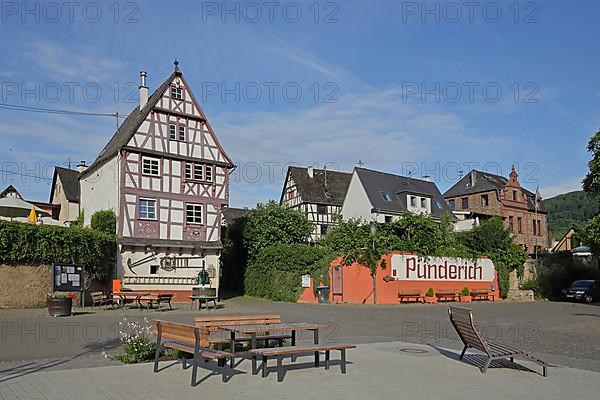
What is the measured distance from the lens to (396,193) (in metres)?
51.8

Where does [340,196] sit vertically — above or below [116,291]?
above

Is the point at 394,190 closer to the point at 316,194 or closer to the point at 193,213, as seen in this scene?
the point at 316,194

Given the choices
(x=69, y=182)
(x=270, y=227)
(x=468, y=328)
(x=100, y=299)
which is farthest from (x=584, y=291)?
(x=69, y=182)

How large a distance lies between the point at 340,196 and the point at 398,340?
138 ft

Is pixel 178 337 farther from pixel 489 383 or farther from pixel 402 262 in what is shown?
pixel 402 262

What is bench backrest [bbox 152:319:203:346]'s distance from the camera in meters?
8.59

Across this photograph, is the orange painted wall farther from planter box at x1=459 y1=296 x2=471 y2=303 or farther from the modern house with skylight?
the modern house with skylight

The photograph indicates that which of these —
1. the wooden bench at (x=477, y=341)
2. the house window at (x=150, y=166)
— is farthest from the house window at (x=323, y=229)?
the wooden bench at (x=477, y=341)

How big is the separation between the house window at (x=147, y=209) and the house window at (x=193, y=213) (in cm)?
192

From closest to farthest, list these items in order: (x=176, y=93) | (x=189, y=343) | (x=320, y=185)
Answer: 1. (x=189, y=343)
2. (x=176, y=93)
3. (x=320, y=185)

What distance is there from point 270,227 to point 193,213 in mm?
7977

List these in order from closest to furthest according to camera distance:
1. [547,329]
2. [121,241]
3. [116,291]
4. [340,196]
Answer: [547,329], [116,291], [121,241], [340,196]

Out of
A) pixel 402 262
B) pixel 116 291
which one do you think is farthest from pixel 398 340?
pixel 402 262

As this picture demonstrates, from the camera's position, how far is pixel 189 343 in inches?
352
